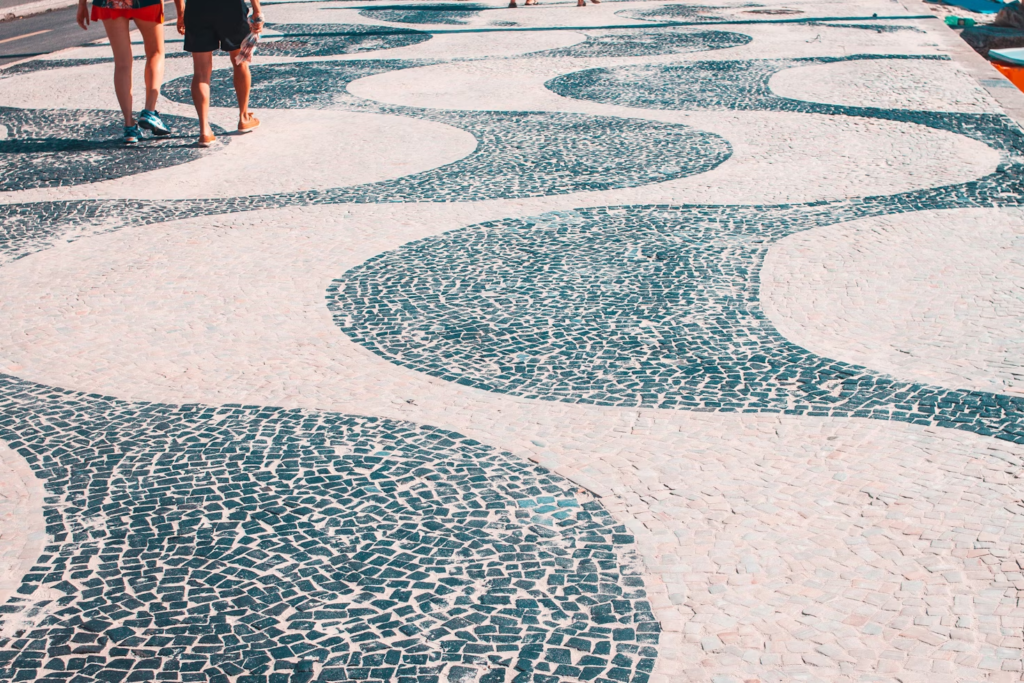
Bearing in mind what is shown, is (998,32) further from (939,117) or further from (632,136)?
(632,136)

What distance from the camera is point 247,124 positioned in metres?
7.70

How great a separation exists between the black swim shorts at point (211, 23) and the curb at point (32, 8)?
1205 cm

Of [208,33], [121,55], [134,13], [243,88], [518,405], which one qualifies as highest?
[134,13]

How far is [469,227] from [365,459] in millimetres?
2451

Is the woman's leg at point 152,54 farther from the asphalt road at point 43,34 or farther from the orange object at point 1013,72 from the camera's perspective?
the orange object at point 1013,72

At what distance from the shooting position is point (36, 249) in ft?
17.2

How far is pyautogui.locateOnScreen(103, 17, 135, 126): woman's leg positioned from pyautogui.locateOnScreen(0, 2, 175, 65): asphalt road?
545cm

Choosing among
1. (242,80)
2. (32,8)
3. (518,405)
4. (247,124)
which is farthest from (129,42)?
(32,8)

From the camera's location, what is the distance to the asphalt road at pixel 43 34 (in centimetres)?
1284

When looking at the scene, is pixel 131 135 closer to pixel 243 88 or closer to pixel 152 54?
pixel 152 54

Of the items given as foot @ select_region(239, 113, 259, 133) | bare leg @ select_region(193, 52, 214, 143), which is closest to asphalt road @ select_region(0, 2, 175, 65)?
foot @ select_region(239, 113, 259, 133)

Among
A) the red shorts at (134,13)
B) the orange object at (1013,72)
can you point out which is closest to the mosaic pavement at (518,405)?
the red shorts at (134,13)

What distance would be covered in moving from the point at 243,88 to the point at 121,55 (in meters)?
0.87

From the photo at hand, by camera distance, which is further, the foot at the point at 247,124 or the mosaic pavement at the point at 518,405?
the foot at the point at 247,124
